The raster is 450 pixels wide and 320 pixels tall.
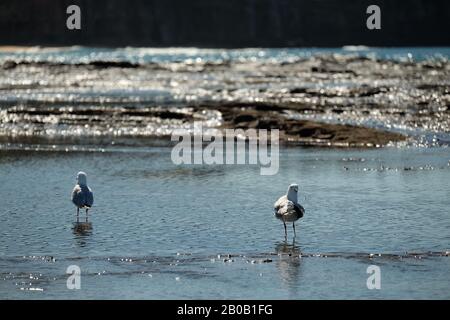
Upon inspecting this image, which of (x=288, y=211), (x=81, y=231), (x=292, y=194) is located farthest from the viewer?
(x=292, y=194)

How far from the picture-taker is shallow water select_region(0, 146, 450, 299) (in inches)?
587

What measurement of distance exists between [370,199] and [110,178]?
6.52 m

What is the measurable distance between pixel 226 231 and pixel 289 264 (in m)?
2.61

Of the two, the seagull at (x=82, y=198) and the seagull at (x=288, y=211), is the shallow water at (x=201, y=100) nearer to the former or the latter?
the seagull at (x=288, y=211)

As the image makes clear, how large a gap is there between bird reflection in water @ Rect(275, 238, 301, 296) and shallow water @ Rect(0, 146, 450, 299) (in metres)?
0.03

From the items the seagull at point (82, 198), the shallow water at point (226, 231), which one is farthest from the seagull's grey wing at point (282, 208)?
the seagull at point (82, 198)

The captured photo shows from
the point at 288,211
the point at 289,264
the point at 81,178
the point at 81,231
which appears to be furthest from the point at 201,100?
the point at 289,264

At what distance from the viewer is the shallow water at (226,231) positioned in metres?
14.9

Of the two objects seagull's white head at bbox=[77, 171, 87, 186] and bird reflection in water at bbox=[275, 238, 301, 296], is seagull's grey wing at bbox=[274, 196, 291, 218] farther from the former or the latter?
seagull's white head at bbox=[77, 171, 87, 186]

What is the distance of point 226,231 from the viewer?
60.6 feet

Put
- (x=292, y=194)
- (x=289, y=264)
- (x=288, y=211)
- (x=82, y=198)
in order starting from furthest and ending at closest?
1. (x=82, y=198)
2. (x=292, y=194)
3. (x=288, y=211)
4. (x=289, y=264)

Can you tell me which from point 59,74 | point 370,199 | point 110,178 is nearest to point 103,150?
point 110,178

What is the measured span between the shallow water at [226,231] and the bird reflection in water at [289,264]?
0.03m

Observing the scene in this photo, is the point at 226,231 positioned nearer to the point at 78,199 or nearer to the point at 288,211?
the point at 288,211
